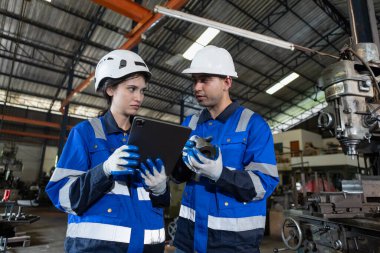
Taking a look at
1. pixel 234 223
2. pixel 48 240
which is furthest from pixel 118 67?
pixel 48 240

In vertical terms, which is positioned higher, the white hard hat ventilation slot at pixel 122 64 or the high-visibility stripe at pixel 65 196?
the white hard hat ventilation slot at pixel 122 64

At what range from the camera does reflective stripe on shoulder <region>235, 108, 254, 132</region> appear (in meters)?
1.29

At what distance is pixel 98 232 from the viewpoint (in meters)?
1.01

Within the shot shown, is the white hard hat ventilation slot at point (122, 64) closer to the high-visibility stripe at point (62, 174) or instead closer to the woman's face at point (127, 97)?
the woman's face at point (127, 97)

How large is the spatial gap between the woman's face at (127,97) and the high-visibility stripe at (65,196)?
0.41 m

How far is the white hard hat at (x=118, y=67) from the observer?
49.9 inches

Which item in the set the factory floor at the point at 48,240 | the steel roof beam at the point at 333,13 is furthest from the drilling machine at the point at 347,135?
the steel roof beam at the point at 333,13

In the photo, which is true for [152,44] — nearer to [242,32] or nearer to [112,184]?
[242,32]

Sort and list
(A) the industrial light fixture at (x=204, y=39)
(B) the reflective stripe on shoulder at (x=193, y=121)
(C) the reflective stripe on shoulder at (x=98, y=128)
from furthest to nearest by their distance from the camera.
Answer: (A) the industrial light fixture at (x=204, y=39) < (B) the reflective stripe on shoulder at (x=193, y=121) < (C) the reflective stripe on shoulder at (x=98, y=128)

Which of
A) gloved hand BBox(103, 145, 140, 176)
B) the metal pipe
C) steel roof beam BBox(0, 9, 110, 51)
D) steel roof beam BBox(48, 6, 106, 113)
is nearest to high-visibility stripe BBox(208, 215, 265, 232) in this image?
gloved hand BBox(103, 145, 140, 176)

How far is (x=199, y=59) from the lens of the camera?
1.43m

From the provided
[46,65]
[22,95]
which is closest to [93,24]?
[46,65]

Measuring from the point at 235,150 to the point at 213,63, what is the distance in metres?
0.49

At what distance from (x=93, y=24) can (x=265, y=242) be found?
7765 millimetres
